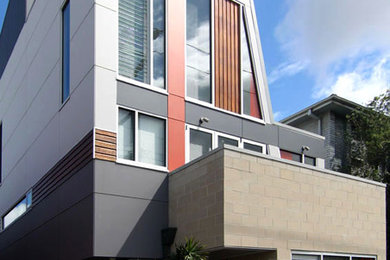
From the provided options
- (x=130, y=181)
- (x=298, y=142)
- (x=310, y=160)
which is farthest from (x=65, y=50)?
(x=310, y=160)

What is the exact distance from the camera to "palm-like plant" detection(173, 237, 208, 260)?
12.6 m

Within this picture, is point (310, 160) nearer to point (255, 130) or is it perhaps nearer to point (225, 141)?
point (255, 130)

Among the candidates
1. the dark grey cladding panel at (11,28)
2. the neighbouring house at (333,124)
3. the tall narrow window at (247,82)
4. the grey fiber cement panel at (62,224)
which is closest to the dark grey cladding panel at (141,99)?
the grey fiber cement panel at (62,224)

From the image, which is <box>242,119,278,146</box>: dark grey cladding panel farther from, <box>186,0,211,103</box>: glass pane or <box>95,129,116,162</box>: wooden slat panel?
<box>95,129,116,162</box>: wooden slat panel

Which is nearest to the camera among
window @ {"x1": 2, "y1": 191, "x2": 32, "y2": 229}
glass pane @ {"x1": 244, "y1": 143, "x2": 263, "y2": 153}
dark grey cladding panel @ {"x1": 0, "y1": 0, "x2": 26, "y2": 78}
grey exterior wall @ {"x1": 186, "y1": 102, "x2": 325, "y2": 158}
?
grey exterior wall @ {"x1": 186, "y1": 102, "x2": 325, "y2": 158}

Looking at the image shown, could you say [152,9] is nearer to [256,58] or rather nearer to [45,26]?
[256,58]

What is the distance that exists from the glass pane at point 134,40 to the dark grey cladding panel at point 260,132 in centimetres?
371

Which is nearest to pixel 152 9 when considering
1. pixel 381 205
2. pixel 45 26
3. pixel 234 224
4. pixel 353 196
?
pixel 45 26

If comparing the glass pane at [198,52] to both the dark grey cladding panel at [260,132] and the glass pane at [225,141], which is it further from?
the dark grey cladding panel at [260,132]

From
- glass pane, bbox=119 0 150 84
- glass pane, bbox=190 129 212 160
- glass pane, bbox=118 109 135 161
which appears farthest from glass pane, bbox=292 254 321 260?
glass pane, bbox=119 0 150 84

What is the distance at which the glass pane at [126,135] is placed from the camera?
46.1 feet

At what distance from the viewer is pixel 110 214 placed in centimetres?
1342

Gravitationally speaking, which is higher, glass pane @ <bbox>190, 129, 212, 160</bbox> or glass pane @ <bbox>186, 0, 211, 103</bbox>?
glass pane @ <bbox>186, 0, 211, 103</bbox>

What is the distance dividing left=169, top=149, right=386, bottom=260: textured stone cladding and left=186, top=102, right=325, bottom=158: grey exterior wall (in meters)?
2.30
